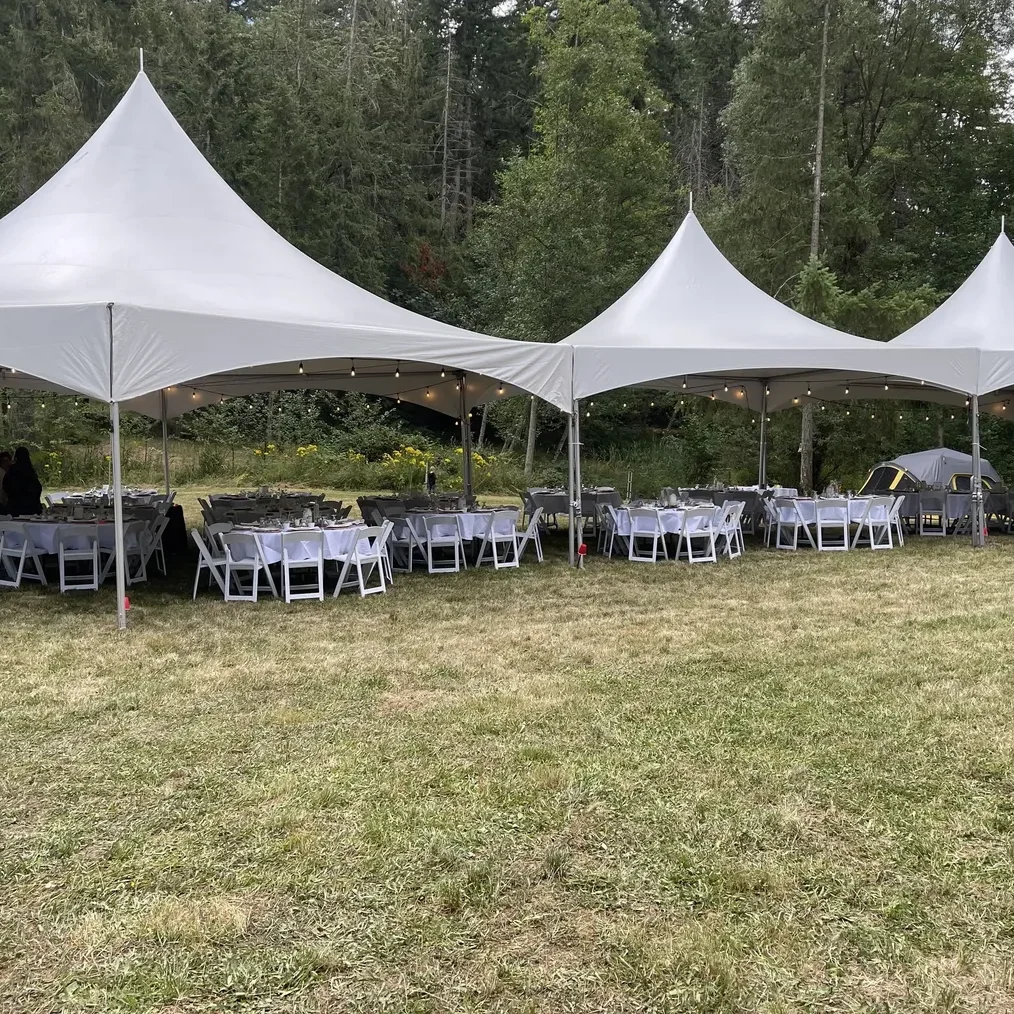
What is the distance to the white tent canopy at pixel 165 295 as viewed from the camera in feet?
22.5

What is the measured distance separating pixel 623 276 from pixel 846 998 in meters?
18.1

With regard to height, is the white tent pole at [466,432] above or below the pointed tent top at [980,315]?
below

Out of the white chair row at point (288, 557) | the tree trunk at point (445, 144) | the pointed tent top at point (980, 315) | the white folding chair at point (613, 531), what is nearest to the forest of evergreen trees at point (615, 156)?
the tree trunk at point (445, 144)

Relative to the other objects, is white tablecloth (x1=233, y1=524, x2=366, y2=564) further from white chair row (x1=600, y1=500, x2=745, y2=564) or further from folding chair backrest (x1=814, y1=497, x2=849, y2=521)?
folding chair backrest (x1=814, y1=497, x2=849, y2=521)

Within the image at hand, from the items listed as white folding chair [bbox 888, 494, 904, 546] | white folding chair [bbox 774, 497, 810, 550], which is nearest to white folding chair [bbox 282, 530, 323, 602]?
white folding chair [bbox 774, 497, 810, 550]

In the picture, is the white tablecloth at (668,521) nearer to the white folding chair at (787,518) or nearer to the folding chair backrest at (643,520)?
the folding chair backrest at (643,520)

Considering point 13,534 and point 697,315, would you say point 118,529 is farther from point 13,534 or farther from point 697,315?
point 697,315

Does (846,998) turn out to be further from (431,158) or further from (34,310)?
(431,158)

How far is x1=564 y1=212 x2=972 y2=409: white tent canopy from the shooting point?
980 cm

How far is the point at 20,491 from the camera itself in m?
10.1

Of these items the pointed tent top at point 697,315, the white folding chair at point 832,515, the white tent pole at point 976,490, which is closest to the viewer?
the pointed tent top at point 697,315

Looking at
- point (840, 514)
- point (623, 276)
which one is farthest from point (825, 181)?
point (840, 514)

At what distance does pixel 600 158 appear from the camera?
20172mm

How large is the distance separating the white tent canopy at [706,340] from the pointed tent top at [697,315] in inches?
0.5
